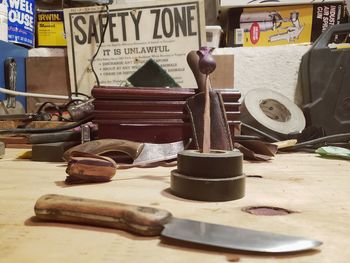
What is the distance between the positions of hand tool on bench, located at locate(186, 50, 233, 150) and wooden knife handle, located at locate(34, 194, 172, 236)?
0.33 meters

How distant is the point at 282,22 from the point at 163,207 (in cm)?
104

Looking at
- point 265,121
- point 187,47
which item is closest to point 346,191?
point 265,121

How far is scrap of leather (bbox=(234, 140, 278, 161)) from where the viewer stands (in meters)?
0.77

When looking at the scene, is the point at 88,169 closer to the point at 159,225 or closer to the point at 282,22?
the point at 159,225

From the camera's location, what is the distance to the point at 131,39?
1.26 meters

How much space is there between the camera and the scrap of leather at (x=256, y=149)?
77 centimetres

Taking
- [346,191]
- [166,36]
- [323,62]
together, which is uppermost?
[166,36]

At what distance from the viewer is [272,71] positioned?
4.28 feet

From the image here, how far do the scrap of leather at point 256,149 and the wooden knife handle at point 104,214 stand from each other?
1.63 feet

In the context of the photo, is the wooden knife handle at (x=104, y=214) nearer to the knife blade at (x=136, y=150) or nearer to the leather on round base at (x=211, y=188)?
the leather on round base at (x=211, y=188)

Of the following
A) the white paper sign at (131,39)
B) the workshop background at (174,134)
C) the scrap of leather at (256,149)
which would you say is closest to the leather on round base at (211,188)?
the workshop background at (174,134)

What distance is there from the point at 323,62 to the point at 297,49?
14 cm

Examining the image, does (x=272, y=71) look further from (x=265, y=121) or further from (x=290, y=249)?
(x=290, y=249)

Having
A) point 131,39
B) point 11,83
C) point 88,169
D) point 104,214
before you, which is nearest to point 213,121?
point 88,169
